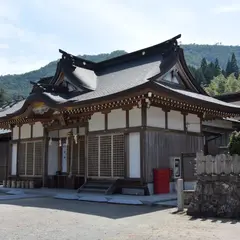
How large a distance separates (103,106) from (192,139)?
194 inches

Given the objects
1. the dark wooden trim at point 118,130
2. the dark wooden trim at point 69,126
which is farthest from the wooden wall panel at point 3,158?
the dark wooden trim at point 118,130

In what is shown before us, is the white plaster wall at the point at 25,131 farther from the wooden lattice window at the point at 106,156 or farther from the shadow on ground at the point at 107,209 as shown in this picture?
the shadow on ground at the point at 107,209

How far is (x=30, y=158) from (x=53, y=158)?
1638mm

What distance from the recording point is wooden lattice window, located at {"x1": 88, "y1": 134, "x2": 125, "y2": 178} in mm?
15078

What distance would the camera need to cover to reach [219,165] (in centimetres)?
938

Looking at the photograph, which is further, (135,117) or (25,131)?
(25,131)

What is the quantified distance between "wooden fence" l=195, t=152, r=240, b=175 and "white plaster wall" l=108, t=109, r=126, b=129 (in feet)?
19.2

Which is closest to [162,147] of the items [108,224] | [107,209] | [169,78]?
[169,78]

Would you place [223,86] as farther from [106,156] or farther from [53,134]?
[106,156]

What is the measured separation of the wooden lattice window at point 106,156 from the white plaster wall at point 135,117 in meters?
0.78

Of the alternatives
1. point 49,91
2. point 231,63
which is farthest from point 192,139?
point 231,63

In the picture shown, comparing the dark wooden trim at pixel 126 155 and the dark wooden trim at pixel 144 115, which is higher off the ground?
the dark wooden trim at pixel 144 115

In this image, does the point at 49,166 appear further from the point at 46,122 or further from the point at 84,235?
the point at 84,235

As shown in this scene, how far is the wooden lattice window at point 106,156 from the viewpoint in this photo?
49.5 ft
